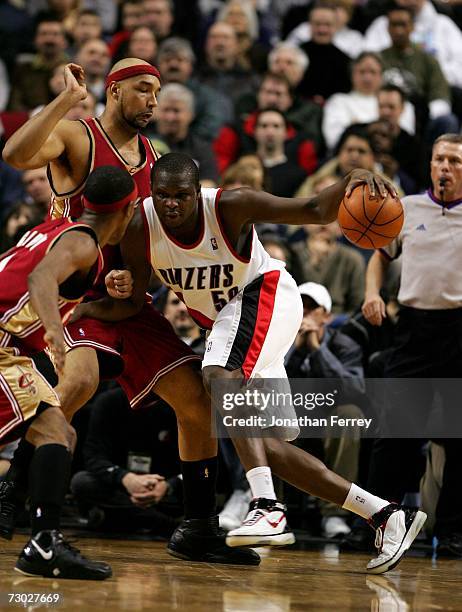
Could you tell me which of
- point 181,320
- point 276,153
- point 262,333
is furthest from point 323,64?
point 262,333

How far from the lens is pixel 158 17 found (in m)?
12.0

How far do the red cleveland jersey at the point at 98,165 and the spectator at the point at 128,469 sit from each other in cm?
181

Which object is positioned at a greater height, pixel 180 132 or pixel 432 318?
pixel 180 132

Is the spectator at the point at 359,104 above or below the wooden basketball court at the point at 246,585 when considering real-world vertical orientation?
above

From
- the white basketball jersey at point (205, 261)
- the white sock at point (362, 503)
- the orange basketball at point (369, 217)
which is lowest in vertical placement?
the white sock at point (362, 503)

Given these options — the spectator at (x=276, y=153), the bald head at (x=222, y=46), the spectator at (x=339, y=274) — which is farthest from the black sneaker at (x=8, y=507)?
the bald head at (x=222, y=46)

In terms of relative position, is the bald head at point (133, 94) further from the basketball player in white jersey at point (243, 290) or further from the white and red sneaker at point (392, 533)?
the white and red sneaker at point (392, 533)

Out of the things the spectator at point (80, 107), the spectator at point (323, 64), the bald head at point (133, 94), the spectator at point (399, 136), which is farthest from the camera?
the spectator at point (323, 64)

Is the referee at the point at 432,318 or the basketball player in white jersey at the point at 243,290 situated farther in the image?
the referee at the point at 432,318

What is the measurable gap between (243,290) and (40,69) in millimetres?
6660

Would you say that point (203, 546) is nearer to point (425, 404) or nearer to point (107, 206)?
point (425, 404)

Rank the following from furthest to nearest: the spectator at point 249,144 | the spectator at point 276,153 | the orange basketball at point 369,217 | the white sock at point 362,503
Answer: the spectator at point 249,144
the spectator at point 276,153
the white sock at point 362,503
the orange basketball at point 369,217

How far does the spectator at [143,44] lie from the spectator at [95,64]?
0.43 meters

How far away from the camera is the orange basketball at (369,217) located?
5.02 m
